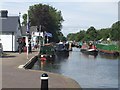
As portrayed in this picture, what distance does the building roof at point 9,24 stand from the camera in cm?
5741

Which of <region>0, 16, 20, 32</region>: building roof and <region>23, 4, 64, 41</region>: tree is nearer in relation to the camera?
<region>0, 16, 20, 32</region>: building roof

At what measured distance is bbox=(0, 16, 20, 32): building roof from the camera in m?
57.4

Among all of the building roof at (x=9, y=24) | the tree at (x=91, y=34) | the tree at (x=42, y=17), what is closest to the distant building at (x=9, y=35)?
the building roof at (x=9, y=24)

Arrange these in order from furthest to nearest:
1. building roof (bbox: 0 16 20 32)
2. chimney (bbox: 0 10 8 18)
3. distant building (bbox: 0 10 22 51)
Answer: chimney (bbox: 0 10 8 18) → building roof (bbox: 0 16 20 32) → distant building (bbox: 0 10 22 51)

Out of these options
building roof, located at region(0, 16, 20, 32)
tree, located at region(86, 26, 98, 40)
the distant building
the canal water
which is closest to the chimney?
building roof, located at region(0, 16, 20, 32)

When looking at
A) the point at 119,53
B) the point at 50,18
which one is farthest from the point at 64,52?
the point at 50,18

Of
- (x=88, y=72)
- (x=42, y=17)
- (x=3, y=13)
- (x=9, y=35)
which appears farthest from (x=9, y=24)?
(x=42, y=17)

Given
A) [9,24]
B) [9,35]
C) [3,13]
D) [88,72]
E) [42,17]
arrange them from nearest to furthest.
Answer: [88,72]
[9,35]
[9,24]
[3,13]
[42,17]

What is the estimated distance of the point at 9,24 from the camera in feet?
194

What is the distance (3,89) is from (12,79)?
3830 millimetres

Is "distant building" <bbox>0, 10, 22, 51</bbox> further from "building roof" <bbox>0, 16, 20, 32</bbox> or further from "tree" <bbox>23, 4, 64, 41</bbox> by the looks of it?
"tree" <bbox>23, 4, 64, 41</bbox>

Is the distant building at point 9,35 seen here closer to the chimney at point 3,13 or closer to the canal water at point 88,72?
the chimney at point 3,13

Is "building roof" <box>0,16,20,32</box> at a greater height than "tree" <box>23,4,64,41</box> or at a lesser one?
lesser

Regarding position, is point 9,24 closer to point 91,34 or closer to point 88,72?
point 88,72
